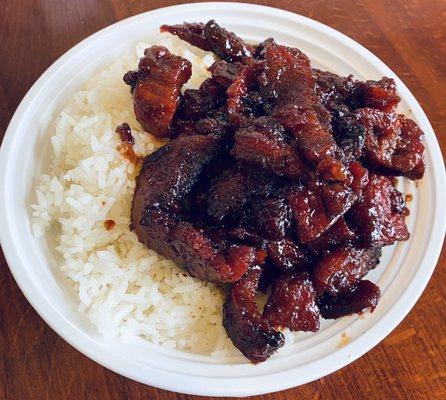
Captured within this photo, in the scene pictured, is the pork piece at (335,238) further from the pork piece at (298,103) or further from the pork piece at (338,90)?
the pork piece at (338,90)

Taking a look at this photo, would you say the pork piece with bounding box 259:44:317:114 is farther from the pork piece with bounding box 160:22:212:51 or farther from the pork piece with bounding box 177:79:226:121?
the pork piece with bounding box 160:22:212:51

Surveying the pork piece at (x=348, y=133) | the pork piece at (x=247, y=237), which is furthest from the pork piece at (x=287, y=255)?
the pork piece at (x=348, y=133)

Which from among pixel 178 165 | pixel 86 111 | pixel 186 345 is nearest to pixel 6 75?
pixel 86 111

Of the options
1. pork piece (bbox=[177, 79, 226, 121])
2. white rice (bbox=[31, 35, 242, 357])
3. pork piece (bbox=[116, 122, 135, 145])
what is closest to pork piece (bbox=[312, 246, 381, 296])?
white rice (bbox=[31, 35, 242, 357])

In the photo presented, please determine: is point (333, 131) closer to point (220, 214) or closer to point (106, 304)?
point (220, 214)

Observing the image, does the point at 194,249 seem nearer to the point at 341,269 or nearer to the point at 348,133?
the point at 341,269

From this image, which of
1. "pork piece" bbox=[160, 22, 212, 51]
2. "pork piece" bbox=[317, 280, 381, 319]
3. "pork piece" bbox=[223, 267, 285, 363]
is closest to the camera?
"pork piece" bbox=[223, 267, 285, 363]

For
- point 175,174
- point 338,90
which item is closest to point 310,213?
point 175,174
